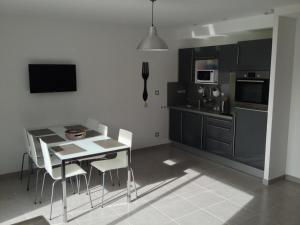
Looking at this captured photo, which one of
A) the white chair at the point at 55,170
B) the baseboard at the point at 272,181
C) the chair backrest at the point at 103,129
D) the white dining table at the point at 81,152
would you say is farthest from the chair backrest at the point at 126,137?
the baseboard at the point at 272,181

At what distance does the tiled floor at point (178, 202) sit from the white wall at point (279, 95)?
0.36 metres

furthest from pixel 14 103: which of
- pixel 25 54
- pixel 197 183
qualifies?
pixel 197 183

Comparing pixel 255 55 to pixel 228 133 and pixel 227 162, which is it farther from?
pixel 227 162

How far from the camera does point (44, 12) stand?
12.8 ft

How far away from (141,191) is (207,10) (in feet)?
8.37

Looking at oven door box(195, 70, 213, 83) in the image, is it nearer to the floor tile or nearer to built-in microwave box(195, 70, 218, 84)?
built-in microwave box(195, 70, 218, 84)

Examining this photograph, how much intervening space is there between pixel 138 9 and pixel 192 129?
8.21 ft

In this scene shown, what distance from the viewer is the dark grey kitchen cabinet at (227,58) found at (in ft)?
14.9

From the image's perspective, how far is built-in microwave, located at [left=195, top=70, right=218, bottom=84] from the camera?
5.05 m

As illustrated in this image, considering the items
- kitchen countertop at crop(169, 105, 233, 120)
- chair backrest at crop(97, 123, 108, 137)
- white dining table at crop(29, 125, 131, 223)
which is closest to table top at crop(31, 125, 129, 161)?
white dining table at crop(29, 125, 131, 223)

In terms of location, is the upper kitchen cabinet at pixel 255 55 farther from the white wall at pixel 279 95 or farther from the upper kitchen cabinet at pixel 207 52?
the upper kitchen cabinet at pixel 207 52

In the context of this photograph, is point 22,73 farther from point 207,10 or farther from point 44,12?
point 207,10

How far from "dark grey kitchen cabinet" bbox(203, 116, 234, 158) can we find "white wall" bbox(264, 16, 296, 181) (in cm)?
70

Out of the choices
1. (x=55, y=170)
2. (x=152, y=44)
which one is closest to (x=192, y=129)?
(x=152, y=44)
